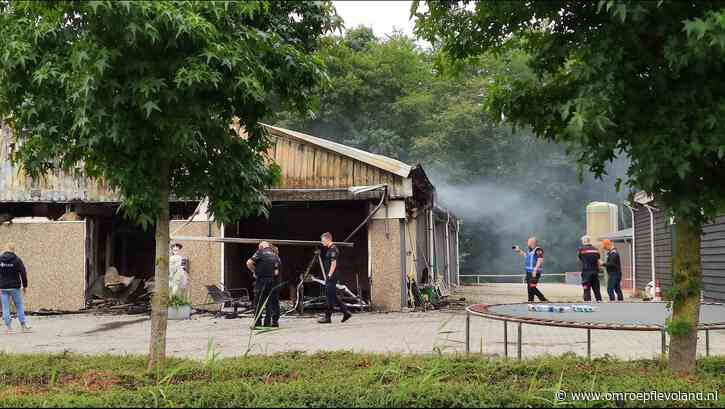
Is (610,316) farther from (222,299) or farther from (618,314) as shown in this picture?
(222,299)

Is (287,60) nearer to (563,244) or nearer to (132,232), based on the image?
(132,232)

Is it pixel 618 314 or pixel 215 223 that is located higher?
pixel 215 223

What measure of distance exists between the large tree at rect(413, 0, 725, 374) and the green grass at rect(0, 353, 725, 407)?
2.72 ft

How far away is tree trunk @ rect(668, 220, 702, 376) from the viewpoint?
6363 millimetres

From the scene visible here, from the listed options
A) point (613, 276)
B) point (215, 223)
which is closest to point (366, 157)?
point (215, 223)

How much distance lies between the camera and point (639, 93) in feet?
19.7

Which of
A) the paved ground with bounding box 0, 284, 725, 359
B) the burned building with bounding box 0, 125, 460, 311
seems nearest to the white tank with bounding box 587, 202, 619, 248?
the burned building with bounding box 0, 125, 460, 311

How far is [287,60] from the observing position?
7.32m

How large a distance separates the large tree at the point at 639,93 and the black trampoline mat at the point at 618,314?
1.11 meters

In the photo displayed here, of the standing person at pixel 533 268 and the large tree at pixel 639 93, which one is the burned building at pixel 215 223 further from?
the large tree at pixel 639 93

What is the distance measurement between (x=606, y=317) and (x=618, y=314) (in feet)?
1.37

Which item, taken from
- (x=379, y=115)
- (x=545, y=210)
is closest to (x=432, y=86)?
(x=379, y=115)

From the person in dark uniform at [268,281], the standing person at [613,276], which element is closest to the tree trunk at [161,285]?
the person in dark uniform at [268,281]

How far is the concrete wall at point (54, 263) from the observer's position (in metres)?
17.3
